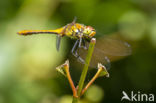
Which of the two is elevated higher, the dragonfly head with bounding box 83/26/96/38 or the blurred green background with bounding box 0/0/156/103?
the dragonfly head with bounding box 83/26/96/38

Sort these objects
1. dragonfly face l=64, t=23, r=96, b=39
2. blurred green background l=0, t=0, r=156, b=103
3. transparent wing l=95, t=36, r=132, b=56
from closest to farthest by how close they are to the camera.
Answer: dragonfly face l=64, t=23, r=96, b=39 < transparent wing l=95, t=36, r=132, b=56 < blurred green background l=0, t=0, r=156, b=103

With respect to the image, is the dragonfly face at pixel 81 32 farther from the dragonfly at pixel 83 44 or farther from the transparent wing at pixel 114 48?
the transparent wing at pixel 114 48

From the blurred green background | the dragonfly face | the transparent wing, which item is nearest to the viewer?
the dragonfly face

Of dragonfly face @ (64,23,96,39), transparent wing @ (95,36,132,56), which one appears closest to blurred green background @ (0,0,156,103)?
transparent wing @ (95,36,132,56)

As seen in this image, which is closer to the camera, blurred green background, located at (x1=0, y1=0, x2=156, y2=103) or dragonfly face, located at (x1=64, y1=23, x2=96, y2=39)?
dragonfly face, located at (x1=64, y1=23, x2=96, y2=39)

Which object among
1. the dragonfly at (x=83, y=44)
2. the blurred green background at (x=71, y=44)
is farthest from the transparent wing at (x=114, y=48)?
the blurred green background at (x=71, y=44)

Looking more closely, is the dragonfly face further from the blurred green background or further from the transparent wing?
the blurred green background

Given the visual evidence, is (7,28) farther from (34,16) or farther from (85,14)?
(85,14)

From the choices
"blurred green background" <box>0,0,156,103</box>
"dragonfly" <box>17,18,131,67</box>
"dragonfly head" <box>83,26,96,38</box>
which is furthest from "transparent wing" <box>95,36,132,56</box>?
"blurred green background" <box>0,0,156,103</box>

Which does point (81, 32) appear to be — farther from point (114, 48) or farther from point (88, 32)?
point (114, 48)
